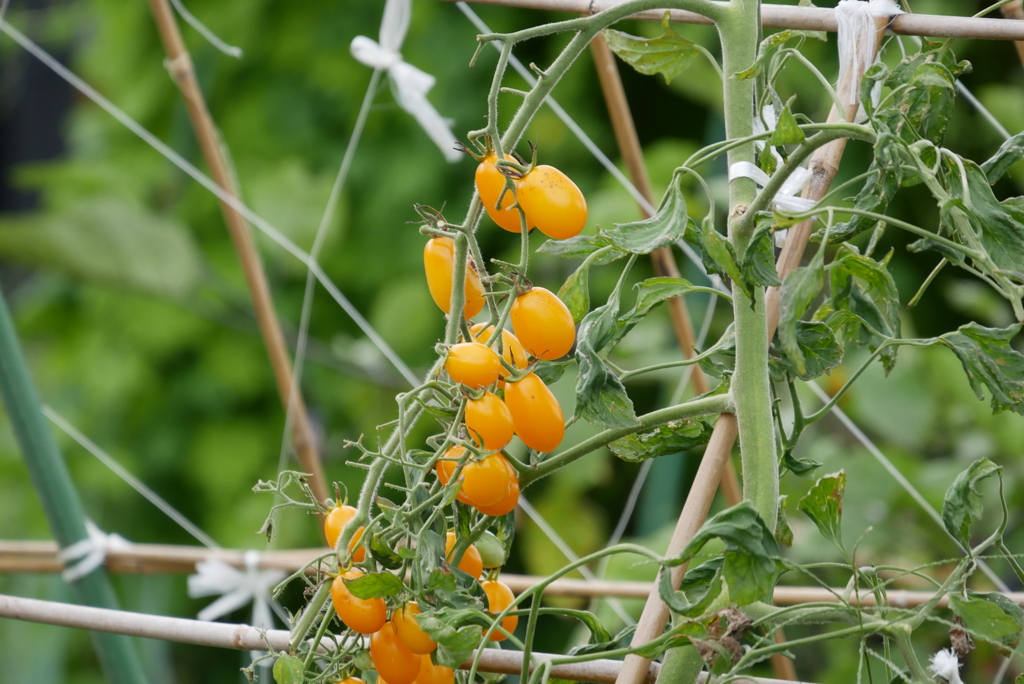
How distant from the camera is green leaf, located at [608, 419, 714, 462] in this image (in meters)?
0.43

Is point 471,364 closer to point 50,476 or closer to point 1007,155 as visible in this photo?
point 1007,155

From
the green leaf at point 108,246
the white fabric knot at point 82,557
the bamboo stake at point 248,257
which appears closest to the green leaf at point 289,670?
the white fabric knot at point 82,557

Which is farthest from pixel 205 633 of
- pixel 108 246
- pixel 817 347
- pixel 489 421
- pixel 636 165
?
pixel 108 246

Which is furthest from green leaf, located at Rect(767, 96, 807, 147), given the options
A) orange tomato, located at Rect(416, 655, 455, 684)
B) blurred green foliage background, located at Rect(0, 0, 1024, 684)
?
blurred green foliage background, located at Rect(0, 0, 1024, 684)

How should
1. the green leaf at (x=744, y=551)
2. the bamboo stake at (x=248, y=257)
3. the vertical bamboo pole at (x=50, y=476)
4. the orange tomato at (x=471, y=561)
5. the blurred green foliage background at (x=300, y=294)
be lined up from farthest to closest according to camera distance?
the blurred green foliage background at (x=300, y=294), the bamboo stake at (x=248, y=257), the vertical bamboo pole at (x=50, y=476), the orange tomato at (x=471, y=561), the green leaf at (x=744, y=551)

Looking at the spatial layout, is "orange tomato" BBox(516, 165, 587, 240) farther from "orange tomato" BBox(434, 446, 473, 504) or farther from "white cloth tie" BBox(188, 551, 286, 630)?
"white cloth tie" BBox(188, 551, 286, 630)

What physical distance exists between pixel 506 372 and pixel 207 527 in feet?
4.88

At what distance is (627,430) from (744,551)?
81mm

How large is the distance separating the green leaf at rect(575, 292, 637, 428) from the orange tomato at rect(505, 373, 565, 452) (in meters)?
0.01

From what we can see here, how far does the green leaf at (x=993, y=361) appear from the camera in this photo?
367 mm

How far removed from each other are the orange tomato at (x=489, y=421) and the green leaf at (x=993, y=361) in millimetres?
176

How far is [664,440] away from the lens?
44 cm

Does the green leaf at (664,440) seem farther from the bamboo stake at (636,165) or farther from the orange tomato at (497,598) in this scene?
the bamboo stake at (636,165)

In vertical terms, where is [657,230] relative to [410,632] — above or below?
above
